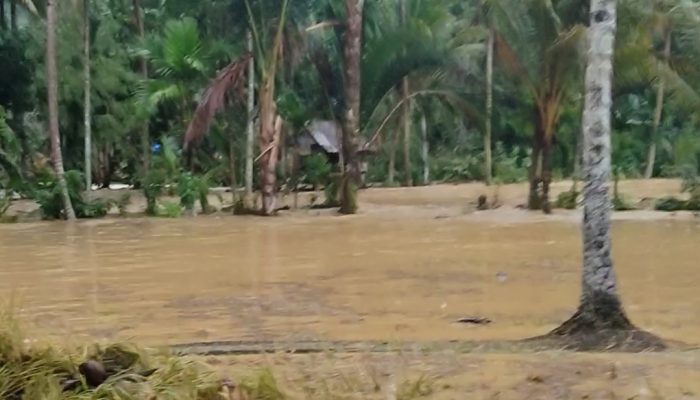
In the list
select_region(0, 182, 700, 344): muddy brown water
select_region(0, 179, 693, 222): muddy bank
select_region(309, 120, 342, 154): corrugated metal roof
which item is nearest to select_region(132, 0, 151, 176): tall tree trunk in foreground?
select_region(0, 179, 693, 222): muddy bank

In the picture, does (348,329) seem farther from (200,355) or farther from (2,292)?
(2,292)

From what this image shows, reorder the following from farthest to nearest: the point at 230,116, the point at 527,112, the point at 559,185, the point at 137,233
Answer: the point at 559,185
the point at 230,116
the point at 527,112
the point at 137,233

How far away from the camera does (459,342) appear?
7.00m

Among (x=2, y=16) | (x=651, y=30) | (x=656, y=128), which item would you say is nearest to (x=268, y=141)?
(x=651, y=30)

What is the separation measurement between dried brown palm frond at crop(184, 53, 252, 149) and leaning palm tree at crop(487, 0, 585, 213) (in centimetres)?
524

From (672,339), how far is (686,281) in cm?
332

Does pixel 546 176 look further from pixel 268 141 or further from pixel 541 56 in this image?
pixel 268 141

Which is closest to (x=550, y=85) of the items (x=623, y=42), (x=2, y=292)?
(x=623, y=42)

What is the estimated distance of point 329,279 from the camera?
11.0m

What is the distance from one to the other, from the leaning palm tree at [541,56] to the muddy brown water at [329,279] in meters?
2.50

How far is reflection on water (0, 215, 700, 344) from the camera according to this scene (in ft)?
26.6

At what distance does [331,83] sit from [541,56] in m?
6.56

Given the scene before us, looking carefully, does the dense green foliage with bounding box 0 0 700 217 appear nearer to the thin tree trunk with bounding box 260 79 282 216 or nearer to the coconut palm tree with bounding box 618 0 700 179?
the coconut palm tree with bounding box 618 0 700 179

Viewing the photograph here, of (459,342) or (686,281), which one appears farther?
(686,281)
